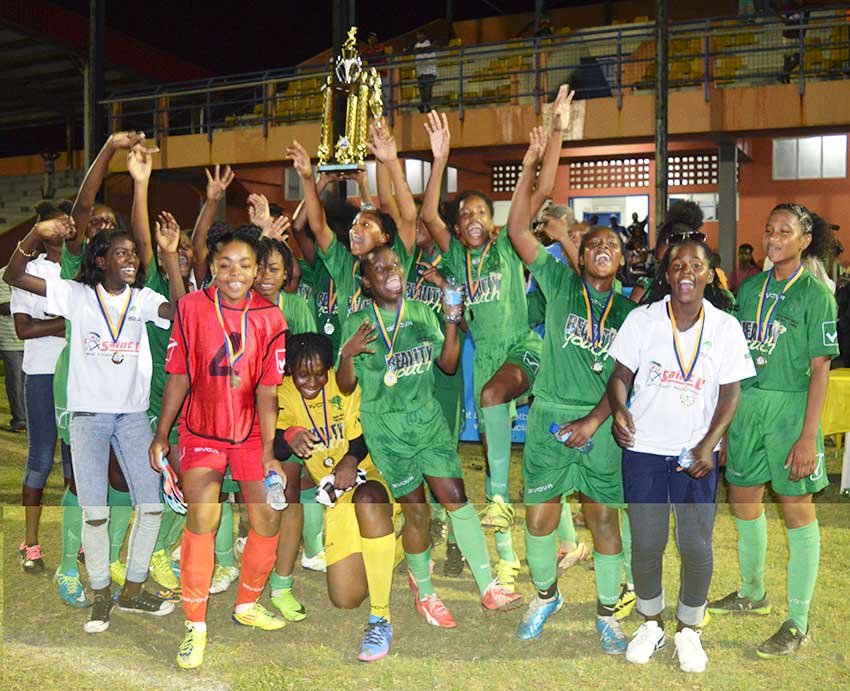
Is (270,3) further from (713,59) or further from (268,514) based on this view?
(268,514)

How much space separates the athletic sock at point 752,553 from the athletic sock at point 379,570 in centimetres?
182

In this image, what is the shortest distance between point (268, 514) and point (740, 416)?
2.34m

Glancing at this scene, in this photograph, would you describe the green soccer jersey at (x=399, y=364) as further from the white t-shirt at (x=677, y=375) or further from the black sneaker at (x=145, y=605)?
the black sneaker at (x=145, y=605)

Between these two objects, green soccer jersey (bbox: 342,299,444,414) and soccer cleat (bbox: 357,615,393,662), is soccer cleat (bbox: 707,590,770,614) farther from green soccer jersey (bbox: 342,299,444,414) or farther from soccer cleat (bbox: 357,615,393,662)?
green soccer jersey (bbox: 342,299,444,414)

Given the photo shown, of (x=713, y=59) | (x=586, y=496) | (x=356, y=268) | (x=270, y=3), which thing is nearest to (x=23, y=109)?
(x=270, y=3)

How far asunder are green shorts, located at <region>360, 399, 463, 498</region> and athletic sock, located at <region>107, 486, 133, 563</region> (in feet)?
4.88

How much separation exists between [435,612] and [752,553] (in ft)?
5.48

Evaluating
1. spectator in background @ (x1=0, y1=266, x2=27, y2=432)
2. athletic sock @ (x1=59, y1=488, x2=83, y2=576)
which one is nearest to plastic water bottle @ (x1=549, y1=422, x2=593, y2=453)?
athletic sock @ (x1=59, y1=488, x2=83, y2=576)

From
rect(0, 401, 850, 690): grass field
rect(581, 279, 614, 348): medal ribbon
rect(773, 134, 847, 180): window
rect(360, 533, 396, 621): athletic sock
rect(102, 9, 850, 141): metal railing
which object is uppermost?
rect(102, 9, 850, 141): metal railing

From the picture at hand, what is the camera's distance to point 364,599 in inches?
204

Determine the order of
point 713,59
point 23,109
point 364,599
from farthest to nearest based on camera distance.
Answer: point 23,109
point 713,59
point 364,599

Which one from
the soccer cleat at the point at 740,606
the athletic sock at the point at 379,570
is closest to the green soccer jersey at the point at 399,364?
the athletic sock at the point at 379,570

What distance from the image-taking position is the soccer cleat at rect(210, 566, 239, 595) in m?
5.29

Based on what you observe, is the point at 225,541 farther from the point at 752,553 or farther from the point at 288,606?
the point at 752,553
